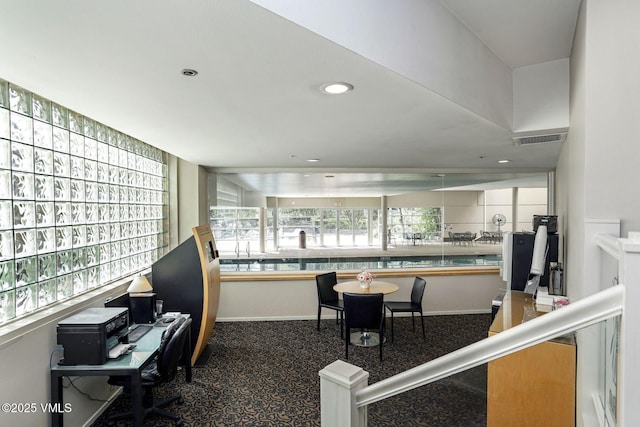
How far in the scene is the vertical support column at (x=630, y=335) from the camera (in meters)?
0.87

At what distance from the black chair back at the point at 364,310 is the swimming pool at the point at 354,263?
1.81 metres

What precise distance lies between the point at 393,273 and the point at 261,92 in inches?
174

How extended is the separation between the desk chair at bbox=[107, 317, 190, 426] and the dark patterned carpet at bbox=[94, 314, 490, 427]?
110mm

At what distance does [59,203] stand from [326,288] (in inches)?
135

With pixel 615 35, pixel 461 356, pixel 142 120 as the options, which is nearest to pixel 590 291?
pixel 461 356

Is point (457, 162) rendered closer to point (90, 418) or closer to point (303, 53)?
point (303, 53)

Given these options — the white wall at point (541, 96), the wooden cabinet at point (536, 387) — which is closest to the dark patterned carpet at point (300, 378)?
the wooden cabinet at point (536, 387)

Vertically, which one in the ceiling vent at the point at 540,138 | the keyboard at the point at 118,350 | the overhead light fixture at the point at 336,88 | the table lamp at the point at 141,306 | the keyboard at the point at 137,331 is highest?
the overhead light fixture at the point at 336,88

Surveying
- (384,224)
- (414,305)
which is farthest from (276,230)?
(414,305)

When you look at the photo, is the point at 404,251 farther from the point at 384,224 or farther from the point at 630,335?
the point at 630,335

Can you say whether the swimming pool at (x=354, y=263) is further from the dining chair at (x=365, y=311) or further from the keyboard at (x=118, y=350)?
the keyboard at (x=118, y=350)

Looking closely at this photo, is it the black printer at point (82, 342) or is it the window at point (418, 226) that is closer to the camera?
the black printer at point (82, 342)

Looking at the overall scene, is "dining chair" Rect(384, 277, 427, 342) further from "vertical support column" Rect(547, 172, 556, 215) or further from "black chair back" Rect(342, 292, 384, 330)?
"vertical support column" Rect(547, 172, 556, 215)

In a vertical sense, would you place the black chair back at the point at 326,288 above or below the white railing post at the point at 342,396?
below
